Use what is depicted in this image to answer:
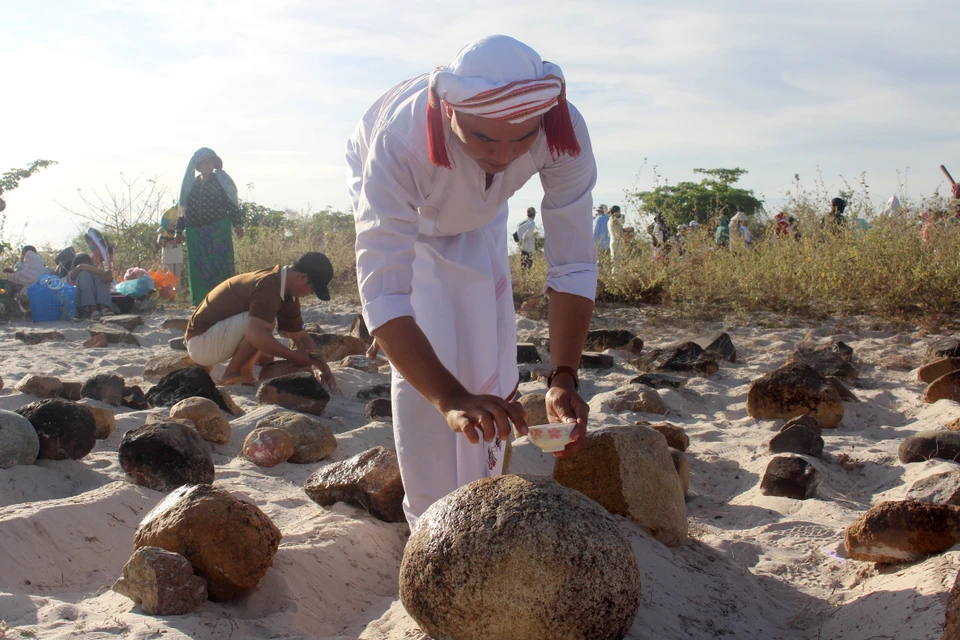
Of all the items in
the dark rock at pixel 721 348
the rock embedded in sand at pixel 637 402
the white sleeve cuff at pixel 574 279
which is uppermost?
the white sleeve cuff at pixel 574 279

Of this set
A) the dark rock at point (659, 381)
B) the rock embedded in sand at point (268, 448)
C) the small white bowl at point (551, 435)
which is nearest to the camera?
the small white bowl at point (551, 435)

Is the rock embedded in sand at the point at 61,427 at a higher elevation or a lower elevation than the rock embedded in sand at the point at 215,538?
higher

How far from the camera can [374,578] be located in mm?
3258

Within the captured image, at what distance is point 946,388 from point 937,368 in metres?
0.40

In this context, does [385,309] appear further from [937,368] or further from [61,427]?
[937,368]

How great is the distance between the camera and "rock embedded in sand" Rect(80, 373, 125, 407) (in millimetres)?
5359

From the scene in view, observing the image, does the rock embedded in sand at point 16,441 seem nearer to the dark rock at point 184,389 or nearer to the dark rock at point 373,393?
the dark rock at point 184,389

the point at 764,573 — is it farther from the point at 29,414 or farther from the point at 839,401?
the point at 29,414

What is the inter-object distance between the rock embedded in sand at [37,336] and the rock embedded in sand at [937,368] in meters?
7.16

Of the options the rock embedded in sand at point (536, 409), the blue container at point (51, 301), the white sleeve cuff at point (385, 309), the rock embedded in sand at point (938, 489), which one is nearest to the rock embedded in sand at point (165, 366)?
the rock embedded in sand at point (536, 409)

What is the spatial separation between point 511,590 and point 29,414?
294cm

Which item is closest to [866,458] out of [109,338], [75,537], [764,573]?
[764,573]

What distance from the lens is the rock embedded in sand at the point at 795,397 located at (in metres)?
5.13

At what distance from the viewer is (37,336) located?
7949mm
